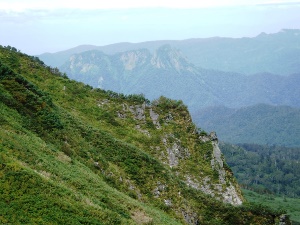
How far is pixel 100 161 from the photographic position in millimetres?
27219

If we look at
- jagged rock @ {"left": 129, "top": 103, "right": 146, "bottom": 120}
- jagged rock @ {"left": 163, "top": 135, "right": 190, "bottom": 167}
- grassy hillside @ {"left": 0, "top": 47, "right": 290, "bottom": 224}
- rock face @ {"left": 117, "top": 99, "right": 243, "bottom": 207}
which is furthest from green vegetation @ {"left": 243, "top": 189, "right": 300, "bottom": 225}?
jagged rock @ {"left": 163, "top": 135, "right": 190, "bottom": 167}

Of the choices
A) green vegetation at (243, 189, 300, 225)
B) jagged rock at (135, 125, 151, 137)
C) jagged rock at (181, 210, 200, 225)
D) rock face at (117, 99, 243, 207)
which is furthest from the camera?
green vegetation at (243, 189, 300, 225)

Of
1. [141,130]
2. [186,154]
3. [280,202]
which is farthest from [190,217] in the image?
[280,202]

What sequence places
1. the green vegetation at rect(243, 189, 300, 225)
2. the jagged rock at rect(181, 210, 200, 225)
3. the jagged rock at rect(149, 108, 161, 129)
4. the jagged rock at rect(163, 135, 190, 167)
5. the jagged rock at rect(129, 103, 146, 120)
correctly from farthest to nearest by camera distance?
1. the green vegetation at rect(243, 189, 300, 225)
2. the jagged rock at rect(129, 103, 146, 120)
3. the jagged rock at rect(149, 108, 161, 129)
4. the jagged rock at rect(163, 135, 190, 167)
5. the jagged rock at rect(181, 210, 200, 225)

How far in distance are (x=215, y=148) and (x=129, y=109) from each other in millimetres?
9732

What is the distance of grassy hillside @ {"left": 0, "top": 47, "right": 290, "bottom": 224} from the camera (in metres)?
15.9

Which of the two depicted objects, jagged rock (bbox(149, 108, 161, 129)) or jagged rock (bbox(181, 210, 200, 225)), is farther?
jagged rock (bbox(149, 108, 161, 129))

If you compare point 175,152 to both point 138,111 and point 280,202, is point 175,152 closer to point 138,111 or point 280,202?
point 138,111

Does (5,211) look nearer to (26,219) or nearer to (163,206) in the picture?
(26,219)

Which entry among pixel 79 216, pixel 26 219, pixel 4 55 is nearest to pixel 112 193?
pixel 79 216

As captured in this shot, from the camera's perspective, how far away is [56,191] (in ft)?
53.2

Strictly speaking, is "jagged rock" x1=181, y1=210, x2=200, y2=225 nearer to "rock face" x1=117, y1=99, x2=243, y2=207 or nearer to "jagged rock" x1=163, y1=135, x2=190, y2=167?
"rock face" x1=117, y1=99, x2=243, y2=207

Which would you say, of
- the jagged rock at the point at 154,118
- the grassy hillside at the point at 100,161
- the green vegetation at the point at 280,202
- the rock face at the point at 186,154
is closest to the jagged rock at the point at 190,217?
the grassy hillside at the point at 100,161

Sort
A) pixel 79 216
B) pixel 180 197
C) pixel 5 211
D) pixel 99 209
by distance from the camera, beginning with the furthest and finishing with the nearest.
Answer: pixel 180 197 < pixel 99 209 < pixel 79 216 < pixel 5 211
